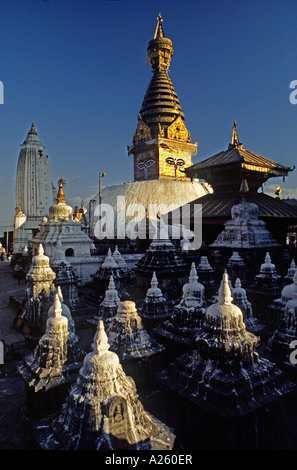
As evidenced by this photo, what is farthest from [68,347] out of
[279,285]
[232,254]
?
[232,254]

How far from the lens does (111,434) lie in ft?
10.9

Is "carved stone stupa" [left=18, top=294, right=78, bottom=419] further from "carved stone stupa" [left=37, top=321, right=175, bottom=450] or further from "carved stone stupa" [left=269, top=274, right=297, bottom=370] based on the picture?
"carved stone stupa" [left=269, top=274, right=297, bottom=370]

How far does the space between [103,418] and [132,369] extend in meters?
2.48

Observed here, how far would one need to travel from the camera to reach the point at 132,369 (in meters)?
5.77

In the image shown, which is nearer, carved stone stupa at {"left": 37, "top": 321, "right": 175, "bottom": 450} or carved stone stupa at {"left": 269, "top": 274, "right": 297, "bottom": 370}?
carved stone stupa at {"left": 37, "top": 321, "right": 175, "bottom": 450}

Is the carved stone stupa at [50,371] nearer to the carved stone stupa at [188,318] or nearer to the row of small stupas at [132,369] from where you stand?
the row of small stupas at [132,369]

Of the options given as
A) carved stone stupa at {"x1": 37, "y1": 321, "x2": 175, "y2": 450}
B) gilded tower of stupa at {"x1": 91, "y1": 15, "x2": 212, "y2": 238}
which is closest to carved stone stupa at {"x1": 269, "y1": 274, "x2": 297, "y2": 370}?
carved stone stupa at {"x1": 37, "y1": 321, "x2": 175, "y2": 450}

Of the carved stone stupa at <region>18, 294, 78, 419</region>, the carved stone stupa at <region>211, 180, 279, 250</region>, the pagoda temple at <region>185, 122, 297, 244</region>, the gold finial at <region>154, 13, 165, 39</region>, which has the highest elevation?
the gold finial at <region>154, 13, 165, 39</region>

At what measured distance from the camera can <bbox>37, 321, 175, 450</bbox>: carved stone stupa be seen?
10.9ft

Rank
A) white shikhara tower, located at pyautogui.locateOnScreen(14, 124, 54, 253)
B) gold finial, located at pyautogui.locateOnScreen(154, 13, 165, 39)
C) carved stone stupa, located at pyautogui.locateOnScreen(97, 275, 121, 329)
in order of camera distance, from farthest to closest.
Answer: white shikhara tower, located at pyautogui.locateOnScreen(14, 124, 54, 253), gold finial, located at pyautogui.locateOnScreen(154, 13, 165, 39), carved stone stupa, located at pyautogui.locateOnScreen(97, 275, 121, 329)

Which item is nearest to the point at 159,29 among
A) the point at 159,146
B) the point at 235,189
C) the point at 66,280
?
the point at 159,146

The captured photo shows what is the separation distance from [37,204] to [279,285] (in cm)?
4403

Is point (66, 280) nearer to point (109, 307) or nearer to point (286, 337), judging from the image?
point (109, 307)
